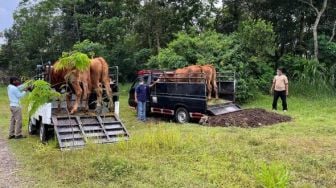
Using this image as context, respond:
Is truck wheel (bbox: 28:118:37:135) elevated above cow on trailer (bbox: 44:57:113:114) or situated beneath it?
situated beneath

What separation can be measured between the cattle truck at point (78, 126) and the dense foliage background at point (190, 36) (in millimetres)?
6824

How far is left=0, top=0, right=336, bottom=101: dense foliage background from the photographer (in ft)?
62.6

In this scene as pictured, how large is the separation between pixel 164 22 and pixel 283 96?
41.5ft

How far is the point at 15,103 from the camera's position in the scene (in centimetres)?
1155

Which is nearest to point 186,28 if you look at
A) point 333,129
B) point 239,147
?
point 333,129

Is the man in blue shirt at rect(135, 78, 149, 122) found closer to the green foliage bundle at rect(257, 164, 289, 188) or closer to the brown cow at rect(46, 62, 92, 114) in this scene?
the brown cow at rect(46, 62, 92, 114)

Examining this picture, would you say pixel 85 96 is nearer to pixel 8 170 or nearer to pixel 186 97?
pixel 8 170

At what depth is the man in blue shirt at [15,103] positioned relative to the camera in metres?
11.6

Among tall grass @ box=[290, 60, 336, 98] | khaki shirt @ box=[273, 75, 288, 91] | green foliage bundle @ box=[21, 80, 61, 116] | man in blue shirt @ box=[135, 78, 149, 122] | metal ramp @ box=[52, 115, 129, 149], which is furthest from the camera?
tall grass @ box=[290, 60, 336, 98]

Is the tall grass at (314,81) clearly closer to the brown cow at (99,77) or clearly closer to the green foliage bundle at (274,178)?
the brown cow at (99,77)

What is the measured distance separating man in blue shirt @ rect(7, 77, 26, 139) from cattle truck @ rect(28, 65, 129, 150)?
1.73ft

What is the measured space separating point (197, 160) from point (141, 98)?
7097 mm

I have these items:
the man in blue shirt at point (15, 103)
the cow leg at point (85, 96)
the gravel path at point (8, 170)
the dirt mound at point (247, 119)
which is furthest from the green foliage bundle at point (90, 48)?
the gravel path at point (8, 170)

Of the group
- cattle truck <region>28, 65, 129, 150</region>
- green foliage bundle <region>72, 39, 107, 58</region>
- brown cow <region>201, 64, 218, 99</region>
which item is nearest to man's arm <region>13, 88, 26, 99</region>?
cattle truck <region>28, 65, 129, 150</region>
